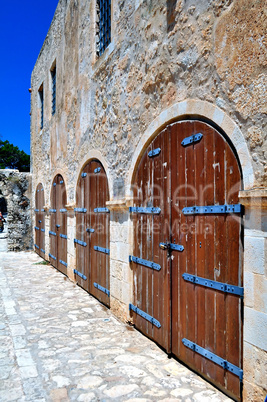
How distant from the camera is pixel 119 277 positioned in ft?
14.6

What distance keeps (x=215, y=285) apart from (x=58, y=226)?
6061 mm

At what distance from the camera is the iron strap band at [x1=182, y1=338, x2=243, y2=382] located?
7.93ft

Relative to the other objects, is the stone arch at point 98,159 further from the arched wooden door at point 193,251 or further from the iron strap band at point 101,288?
the iron strap band at point 101,288

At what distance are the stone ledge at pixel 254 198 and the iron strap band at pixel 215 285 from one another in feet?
2.12

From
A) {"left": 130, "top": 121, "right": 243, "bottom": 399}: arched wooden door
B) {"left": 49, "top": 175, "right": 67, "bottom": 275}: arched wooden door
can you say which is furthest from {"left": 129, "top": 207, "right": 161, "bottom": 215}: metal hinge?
{"left": 49, "top": 175, "right": 67, "bottom": 275}: arched wooden door

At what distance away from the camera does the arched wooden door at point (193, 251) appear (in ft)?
8.20

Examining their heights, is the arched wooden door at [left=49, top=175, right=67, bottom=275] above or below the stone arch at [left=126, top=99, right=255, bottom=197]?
below

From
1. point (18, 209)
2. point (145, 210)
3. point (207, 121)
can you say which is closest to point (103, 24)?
point (145, 210)

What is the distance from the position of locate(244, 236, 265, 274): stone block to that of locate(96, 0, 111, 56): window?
4.24m

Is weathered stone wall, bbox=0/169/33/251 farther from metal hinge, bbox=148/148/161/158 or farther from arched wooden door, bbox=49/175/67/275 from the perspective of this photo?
metal hinge, bbox=148/148/161/158

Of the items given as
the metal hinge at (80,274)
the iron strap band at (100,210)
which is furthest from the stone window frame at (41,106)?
the iron strap band at (100,210)

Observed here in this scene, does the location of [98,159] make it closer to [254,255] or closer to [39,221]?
[254,255]

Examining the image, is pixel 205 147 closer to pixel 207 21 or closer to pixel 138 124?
pixel 207 21

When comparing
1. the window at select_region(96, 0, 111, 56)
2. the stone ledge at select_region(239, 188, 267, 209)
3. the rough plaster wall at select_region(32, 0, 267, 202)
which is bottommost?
the stone ledge at select_region(239, 188, 267, 209)
